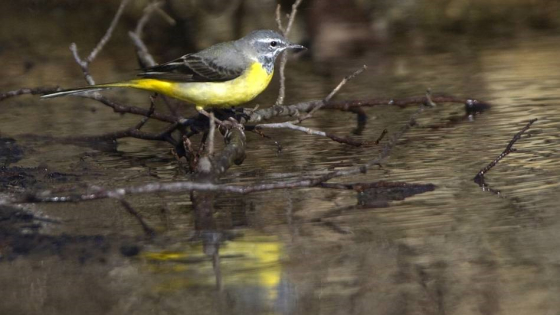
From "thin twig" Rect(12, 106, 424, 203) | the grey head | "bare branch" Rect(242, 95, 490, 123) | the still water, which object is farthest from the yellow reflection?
the grey head

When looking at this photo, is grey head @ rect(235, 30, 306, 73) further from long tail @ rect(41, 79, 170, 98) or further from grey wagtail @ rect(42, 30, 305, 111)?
long tail @ rect(41, 79, 170, 98)

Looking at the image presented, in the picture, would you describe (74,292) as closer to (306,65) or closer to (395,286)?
(395,286)

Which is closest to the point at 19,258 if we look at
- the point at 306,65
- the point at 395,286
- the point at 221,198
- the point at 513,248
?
the point at 221,198

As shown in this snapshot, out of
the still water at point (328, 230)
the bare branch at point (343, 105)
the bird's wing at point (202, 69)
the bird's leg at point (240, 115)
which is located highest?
the bird's wing at point (202, 69)

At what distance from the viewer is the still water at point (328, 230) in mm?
5066

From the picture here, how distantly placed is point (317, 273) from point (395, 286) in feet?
1.45

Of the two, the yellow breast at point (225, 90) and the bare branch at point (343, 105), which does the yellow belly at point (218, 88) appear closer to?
the yellow breast at point (225, 90)

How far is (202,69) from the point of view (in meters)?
8.06

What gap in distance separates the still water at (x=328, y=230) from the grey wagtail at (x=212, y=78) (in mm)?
583

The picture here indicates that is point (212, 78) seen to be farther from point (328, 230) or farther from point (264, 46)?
point (328, 230)

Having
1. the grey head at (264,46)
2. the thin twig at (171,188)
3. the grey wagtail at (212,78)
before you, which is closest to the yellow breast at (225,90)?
the grey wagtail at (212,78)

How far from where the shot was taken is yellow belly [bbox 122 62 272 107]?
25.8 feet

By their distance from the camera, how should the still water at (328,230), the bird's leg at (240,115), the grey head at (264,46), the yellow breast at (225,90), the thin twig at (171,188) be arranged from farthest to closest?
the grey head at (264,46), the bird's leg at (240,115), the yellow breast at (225,90), the thin twig at (171,188), the still water at (328,230)

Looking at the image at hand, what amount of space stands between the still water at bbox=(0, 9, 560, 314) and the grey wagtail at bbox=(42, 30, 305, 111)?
58 cm
